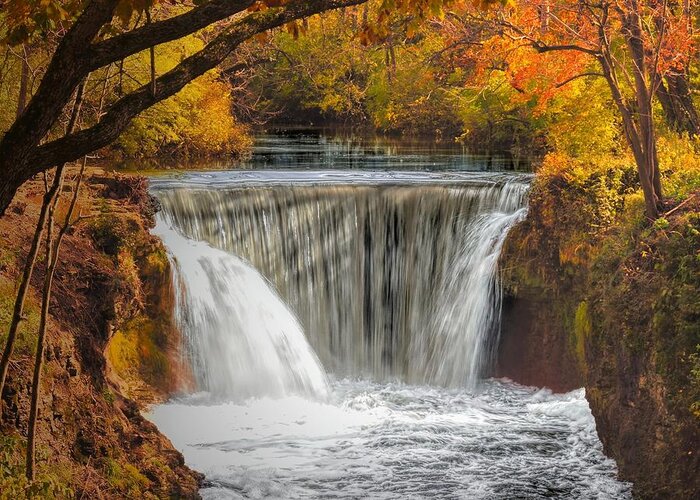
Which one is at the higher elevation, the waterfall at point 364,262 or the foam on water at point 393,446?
the waterfall at point 364,262

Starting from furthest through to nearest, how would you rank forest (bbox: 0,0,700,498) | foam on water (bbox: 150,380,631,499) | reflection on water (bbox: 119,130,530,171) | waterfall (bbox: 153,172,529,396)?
reflection on water (bbox: 119,130,530,171) → waterfall (bbox: 153,172,529,396) → foam on water (bbox: 150,380,631,499) → forest (bbox: 0,0,700,498)

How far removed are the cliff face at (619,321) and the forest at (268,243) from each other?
1.1 inches

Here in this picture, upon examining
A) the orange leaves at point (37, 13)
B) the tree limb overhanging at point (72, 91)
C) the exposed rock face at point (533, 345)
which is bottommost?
the exposed rock face at point (533, 345)

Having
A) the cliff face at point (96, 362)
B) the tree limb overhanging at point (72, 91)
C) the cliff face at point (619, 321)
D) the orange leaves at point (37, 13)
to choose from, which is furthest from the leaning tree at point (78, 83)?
the cliff face at point (619, 321)

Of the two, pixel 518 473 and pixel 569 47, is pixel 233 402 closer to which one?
pixel 518 473

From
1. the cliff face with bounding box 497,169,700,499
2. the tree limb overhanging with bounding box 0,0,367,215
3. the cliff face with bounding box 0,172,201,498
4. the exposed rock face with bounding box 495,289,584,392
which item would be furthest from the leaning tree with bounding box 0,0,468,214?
the exposed rock face with bounding box 495,289,584,392

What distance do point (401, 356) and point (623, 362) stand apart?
458cm

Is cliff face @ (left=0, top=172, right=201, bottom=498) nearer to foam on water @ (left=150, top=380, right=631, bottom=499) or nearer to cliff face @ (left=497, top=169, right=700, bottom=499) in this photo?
foam on water @ (left=150, top=380, right=631, bottom=499)

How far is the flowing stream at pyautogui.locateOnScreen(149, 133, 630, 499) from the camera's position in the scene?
10.5m

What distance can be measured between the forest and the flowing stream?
0.16 metres

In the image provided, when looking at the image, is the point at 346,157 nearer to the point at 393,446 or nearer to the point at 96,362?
the point at 393,446

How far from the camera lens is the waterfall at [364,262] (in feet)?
47.5

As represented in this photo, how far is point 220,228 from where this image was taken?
49.2 feet

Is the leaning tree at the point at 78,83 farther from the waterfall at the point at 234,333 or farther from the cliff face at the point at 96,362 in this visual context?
the waterfall at the point at 234,333
